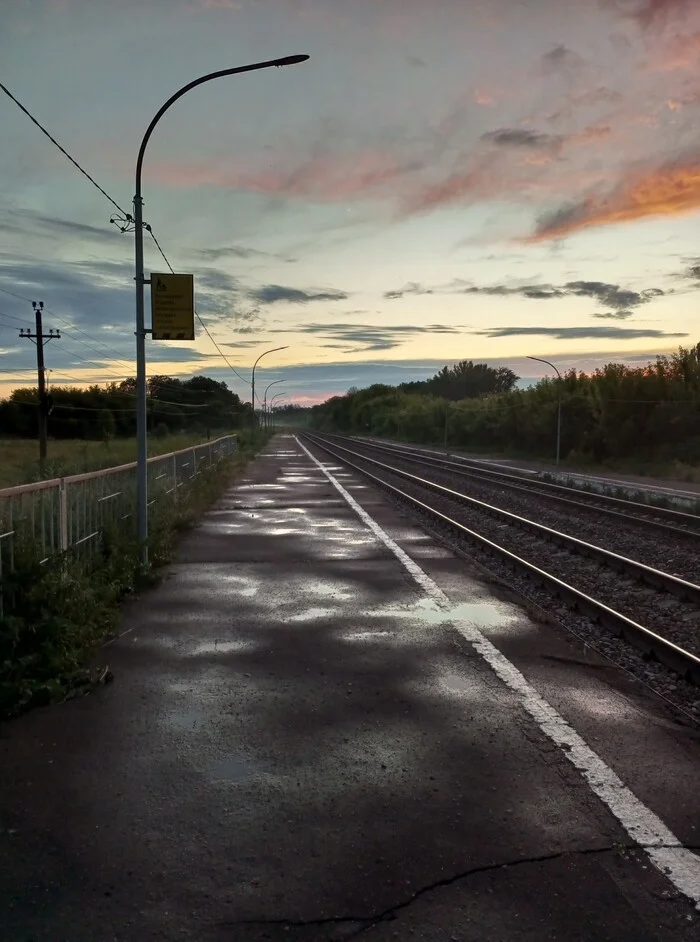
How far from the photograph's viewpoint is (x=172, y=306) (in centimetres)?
1010

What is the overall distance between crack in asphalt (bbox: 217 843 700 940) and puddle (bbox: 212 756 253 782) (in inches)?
47.0

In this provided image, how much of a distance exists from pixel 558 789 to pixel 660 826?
21.2 inches

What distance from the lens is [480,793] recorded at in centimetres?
379

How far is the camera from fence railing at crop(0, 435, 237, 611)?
20.0 feet

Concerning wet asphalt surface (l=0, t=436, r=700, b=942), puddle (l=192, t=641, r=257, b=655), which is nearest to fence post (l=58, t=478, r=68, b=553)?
wet asphalt surface (l=0, t=436, r=700, b=942)

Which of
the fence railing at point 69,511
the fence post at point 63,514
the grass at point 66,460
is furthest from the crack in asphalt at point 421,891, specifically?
the grass at point 66,460

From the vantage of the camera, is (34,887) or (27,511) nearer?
(34,887)

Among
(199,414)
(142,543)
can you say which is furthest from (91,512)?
(199,414)

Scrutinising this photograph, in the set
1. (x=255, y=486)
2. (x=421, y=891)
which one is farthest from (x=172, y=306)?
(x=255, y=486)

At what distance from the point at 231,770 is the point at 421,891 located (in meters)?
1.46

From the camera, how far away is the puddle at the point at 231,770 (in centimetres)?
398

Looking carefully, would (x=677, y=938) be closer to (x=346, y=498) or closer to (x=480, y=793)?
(x=480, y=793)

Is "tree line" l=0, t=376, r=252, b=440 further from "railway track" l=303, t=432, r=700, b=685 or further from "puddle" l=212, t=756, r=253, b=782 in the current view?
"puddle" l=212, t=756, r=253, b=782

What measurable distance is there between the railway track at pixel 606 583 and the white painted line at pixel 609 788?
5.17ft
